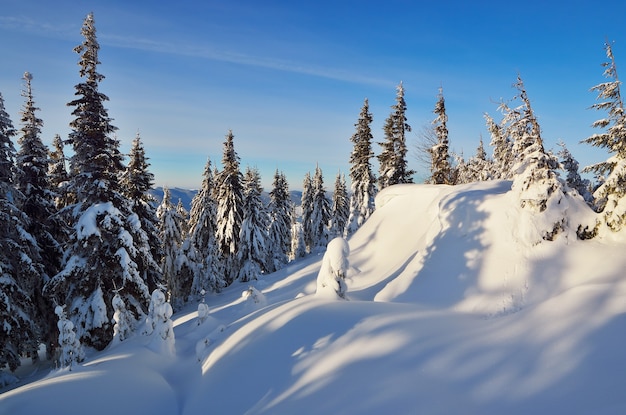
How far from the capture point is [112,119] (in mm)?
15422

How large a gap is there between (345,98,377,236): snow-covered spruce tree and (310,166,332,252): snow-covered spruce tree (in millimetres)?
14280

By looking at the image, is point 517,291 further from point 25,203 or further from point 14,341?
point 25,203

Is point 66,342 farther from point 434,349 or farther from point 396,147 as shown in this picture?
point 396,147

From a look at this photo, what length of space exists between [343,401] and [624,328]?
516 centimetres

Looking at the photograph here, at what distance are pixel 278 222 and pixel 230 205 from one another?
13687 millimetres

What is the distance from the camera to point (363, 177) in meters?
34.6

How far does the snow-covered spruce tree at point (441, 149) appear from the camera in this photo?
30375mm

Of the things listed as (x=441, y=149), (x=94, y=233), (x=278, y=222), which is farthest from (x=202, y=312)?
(x=278, y=222)

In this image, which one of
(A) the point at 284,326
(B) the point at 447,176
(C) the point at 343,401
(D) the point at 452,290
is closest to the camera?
(C) the point at 343,401

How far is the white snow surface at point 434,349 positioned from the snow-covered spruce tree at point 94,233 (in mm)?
2583

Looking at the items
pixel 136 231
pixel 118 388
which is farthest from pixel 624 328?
pixel 136 231

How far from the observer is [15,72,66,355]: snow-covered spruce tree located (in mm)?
18234

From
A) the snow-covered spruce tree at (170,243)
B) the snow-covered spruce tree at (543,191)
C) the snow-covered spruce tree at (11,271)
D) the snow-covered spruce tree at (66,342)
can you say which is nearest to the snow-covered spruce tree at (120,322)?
the snow-covered spruce tree at (66,342)

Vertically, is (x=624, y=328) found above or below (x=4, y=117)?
below
